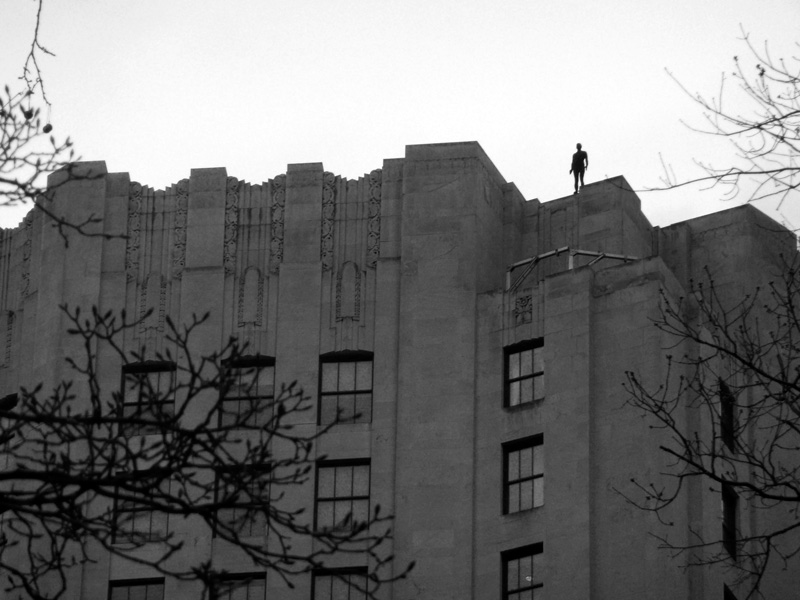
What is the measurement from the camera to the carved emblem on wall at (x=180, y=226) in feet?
174

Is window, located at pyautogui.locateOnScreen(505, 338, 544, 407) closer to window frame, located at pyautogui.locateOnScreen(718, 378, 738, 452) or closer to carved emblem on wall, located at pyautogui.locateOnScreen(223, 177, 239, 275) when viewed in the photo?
window frame, located at pyautogui.locateOnScreen(718, 378, 738, 452)

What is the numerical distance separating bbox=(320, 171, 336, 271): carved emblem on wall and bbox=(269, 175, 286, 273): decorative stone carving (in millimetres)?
1218

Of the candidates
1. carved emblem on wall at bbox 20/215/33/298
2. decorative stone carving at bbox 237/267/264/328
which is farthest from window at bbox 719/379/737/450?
carved emblem on wall at bbox 20/215/33/298

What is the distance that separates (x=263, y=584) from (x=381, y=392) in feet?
20.5

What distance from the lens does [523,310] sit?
50.7 m

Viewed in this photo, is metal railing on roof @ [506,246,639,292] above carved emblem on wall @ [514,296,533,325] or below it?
above

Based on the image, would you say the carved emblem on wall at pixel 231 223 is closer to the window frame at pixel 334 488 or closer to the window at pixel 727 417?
the window frame at pixel 334 488

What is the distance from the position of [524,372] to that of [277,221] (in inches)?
348

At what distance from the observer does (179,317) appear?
52.5 m

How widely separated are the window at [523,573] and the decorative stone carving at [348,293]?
A: 27.5 feet

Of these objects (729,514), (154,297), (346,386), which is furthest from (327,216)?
(729,514)

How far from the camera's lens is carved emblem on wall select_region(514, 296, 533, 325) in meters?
50.5

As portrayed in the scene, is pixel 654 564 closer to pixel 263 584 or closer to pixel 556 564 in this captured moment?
pixel 556 564

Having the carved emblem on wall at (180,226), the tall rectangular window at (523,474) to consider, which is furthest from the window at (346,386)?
the carved emblem on wall at (180,226)
